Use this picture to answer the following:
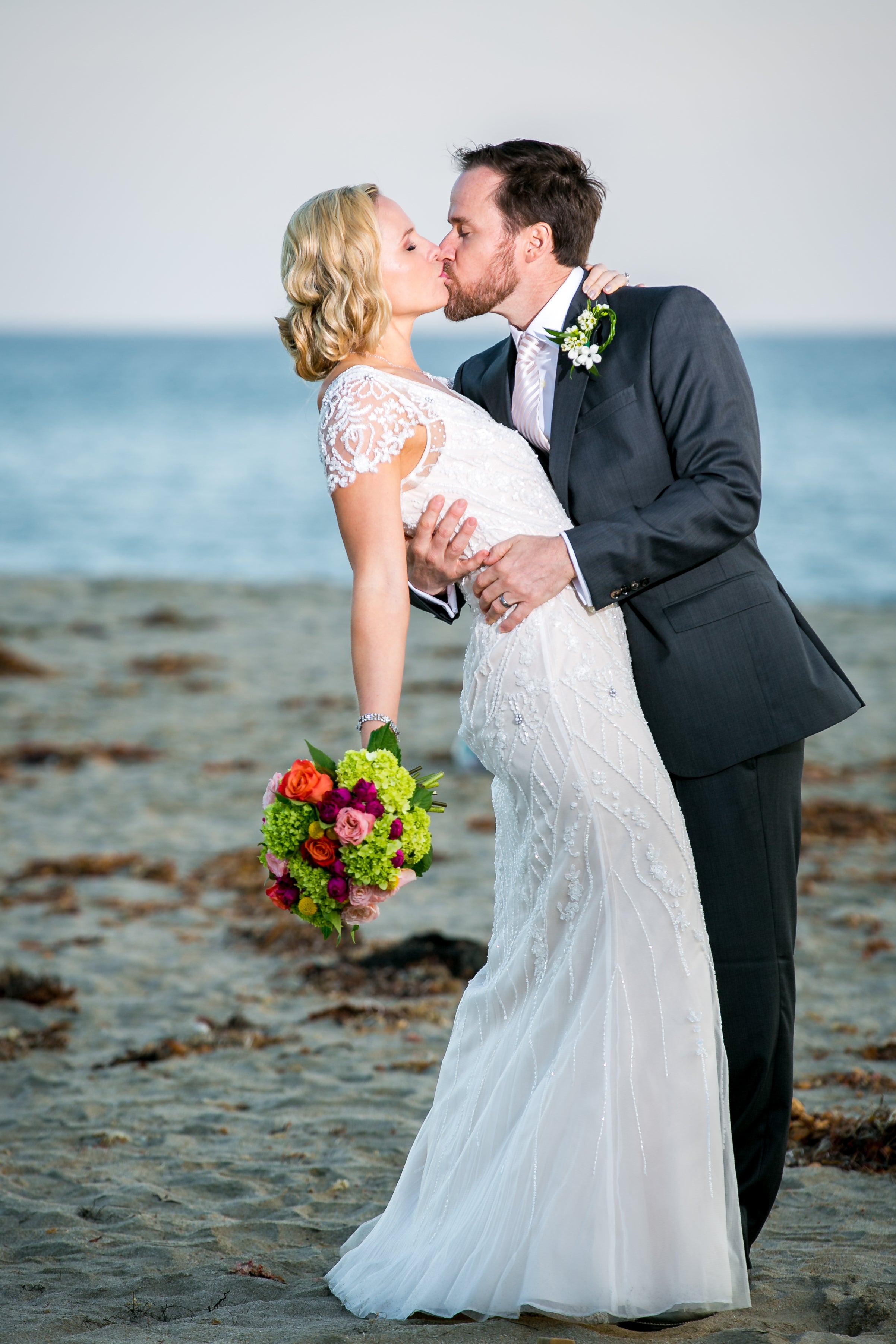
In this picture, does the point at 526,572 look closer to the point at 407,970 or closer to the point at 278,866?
the point at 278,866

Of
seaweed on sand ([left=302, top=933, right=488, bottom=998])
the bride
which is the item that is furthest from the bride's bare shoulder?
seaweed on sand ([left=302, top=933, right=488, bottom=998])

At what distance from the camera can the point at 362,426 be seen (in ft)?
10.8

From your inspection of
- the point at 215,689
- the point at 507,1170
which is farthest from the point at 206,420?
the point at 507,1170

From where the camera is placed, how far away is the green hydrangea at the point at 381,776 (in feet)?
9.81

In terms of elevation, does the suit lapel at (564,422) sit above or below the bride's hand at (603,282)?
below

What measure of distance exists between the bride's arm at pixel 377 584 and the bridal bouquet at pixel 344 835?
0.58 ft

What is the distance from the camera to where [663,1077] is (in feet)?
10.5

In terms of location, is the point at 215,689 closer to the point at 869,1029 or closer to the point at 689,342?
the point at 869,1029

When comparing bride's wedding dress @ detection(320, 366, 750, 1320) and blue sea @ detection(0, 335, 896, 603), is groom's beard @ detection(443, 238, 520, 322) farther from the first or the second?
blue sea @ detection(0, 335, 896, 603)

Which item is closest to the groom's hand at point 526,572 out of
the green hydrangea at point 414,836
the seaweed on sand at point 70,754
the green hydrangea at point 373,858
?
the green hydrangea at point 414,836

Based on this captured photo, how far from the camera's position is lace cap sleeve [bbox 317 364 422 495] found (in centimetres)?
329

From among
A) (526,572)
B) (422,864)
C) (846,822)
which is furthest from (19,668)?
(422,864)

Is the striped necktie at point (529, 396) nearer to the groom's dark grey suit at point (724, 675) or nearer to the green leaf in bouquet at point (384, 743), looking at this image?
the groom's dark grey suit at point (724, 675)

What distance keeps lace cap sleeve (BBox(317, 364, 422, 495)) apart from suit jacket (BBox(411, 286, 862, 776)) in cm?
48
